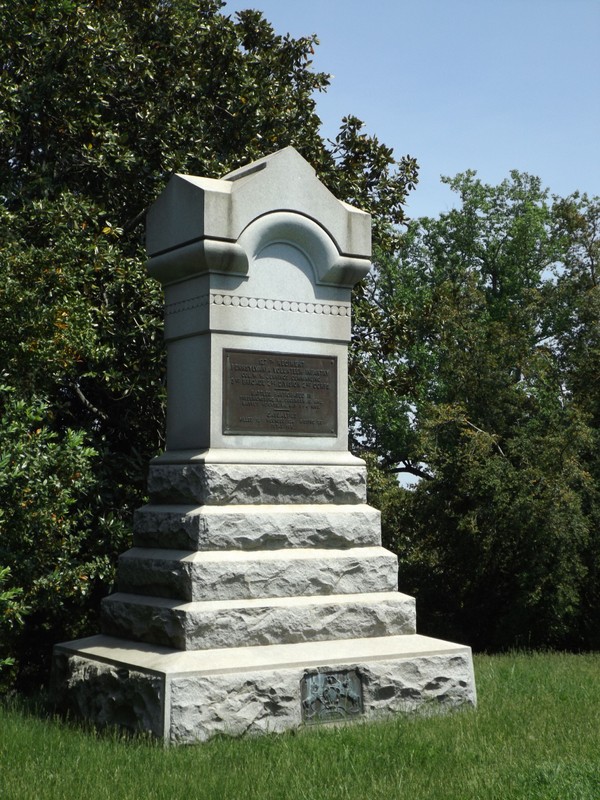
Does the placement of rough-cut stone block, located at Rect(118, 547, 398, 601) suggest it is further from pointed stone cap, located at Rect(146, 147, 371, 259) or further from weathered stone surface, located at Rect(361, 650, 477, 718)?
pointed stone cap, located at Rect(146, 147, 371, 259)

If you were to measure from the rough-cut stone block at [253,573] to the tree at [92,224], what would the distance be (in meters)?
Answer: 1.69

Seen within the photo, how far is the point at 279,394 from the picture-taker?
8.23 m

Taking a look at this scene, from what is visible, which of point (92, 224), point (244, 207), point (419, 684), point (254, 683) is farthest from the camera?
point (92, 224)

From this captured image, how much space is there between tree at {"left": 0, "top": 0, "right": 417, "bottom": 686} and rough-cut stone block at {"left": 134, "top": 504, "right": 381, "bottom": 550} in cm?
155

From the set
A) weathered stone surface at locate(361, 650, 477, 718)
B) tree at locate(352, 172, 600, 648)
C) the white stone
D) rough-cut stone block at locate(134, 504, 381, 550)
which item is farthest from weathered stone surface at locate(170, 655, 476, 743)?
tree at locate(352, 172, 600, 648)

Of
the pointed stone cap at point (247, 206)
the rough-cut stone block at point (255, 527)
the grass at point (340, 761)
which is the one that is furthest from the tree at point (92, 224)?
the grass at point (340, 761)

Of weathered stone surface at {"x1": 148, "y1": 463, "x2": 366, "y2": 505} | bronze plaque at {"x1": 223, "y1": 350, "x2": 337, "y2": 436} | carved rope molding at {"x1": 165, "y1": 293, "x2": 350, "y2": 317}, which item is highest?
carved rope molding at {"x1": 165, "y1": 293, "x2": 350, "y2": 317}

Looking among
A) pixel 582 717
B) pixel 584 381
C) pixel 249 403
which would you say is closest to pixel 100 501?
pixel 249 403

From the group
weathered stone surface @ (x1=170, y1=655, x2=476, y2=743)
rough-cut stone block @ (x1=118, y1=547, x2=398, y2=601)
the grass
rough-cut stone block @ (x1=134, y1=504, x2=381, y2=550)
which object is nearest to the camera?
the grass

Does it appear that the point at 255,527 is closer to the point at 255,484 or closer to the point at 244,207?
the point at 255,484

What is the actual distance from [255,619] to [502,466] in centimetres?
901

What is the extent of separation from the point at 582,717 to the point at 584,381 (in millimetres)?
10283

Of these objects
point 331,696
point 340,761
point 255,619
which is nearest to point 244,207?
point 255,619

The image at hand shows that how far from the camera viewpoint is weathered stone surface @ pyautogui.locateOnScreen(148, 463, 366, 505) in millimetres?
7766
